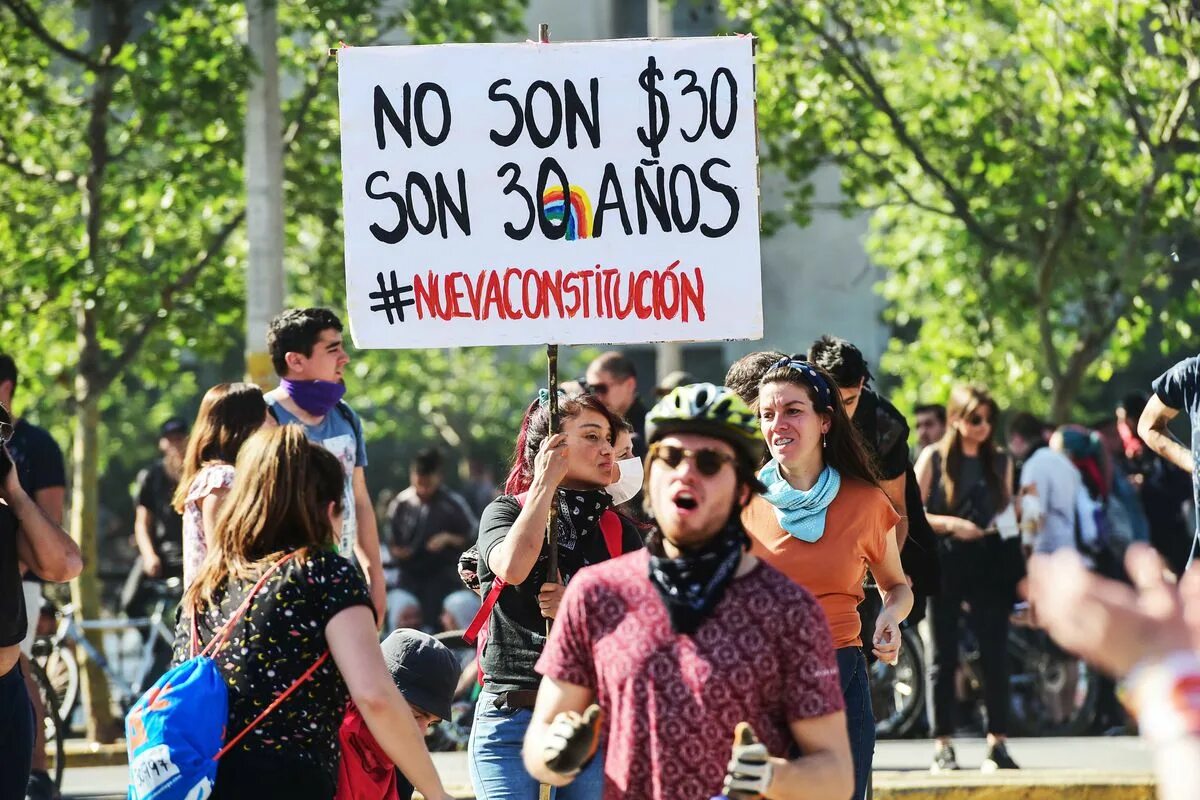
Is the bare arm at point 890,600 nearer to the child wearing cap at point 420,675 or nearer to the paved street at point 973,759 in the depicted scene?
the child wearing cap at point 420,675

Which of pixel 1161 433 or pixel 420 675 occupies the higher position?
pixel 1161 433

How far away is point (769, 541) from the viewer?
5441 mm

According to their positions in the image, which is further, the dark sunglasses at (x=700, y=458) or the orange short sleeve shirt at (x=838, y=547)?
the orange short sleeve shirt at (x=838, y=547)

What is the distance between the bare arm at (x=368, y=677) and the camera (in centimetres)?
425

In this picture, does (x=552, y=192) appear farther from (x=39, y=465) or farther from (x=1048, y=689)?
(x=1048, y=689)

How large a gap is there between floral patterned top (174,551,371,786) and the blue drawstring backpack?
0.02 metres

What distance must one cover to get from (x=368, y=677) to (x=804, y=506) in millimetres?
1656

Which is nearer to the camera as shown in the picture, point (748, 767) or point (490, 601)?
point (748, 767)

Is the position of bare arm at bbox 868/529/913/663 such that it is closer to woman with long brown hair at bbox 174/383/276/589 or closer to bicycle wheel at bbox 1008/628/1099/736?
woman with long brown hair at bbox 174/383/276/589

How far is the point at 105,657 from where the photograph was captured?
1155 centimetres

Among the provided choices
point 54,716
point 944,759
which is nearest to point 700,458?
point 944,759

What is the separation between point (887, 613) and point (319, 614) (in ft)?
6.41

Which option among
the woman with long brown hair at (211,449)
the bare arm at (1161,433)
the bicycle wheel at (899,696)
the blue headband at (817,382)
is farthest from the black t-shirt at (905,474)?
the bicycle wheel at (899,696)

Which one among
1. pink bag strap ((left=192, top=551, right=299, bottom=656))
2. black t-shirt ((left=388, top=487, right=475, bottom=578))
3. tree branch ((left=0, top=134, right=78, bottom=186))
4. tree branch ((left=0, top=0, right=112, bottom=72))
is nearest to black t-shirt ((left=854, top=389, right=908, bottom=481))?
pink bag strap ((left=192, top=551, right=299, bottom=656))
